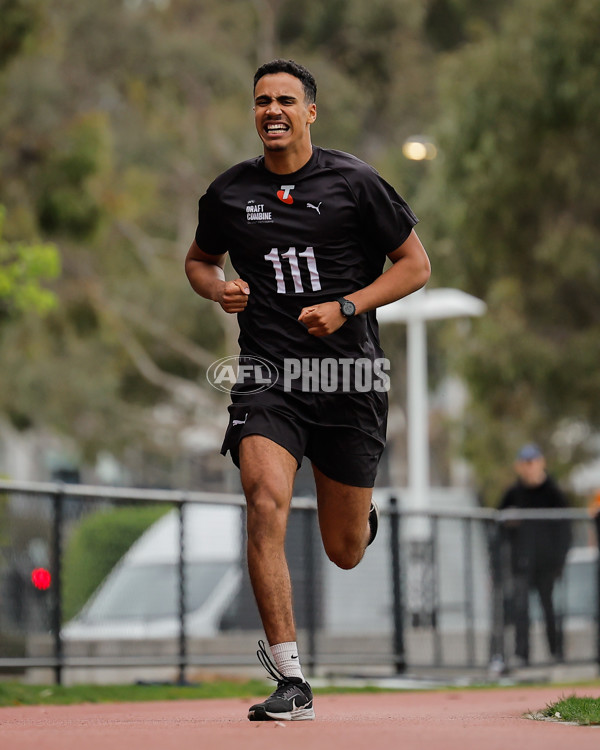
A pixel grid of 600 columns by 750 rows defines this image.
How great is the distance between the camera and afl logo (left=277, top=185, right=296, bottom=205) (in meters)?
6.27

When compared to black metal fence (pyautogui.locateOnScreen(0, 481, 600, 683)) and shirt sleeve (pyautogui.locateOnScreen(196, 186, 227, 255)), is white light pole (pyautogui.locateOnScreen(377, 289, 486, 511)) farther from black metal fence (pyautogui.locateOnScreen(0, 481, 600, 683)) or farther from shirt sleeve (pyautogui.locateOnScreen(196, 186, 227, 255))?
shirt sleeve (pyautogui.locateOnScreen(196, 186, 227, 255))

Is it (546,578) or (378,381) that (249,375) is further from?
(546,578)

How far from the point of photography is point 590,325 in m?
27.5

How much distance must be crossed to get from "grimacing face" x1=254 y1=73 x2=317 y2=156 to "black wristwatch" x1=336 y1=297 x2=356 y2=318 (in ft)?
2.14

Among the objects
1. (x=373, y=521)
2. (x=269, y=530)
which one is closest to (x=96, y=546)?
(x=373, y=521)

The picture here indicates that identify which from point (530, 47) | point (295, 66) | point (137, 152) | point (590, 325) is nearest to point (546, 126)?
point (530, 47)

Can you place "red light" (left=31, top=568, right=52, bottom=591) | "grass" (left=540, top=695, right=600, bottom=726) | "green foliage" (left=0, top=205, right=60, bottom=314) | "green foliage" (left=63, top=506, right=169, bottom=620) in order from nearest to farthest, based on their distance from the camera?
"grass" (left=540, top=695, right=600, bottom=726) → "red light" (left=31, top=568, right=52, bottom=591) → "green foliage" (left=63, top=506, right=169, bottom=620) → "green foliage" (left=0, top=205, right=60, bottom=314)

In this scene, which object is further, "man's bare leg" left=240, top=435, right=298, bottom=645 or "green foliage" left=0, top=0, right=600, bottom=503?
"green foliage" left=0, top=0, right=600, bottom=503

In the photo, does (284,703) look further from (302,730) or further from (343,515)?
(343,515)

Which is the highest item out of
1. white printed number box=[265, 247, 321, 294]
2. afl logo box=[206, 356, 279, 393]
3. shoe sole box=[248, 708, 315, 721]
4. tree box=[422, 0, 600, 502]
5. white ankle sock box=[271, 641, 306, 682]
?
tree box=[422, 0, 600, 502]

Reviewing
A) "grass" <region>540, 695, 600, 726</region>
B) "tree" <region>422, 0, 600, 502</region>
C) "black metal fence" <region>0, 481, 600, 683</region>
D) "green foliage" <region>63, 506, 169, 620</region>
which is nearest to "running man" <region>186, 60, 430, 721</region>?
"grass" <region>540, 695, 600, 726</region>

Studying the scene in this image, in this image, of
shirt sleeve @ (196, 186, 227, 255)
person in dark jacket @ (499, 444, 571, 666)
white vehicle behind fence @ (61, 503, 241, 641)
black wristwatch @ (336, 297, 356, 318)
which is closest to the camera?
black wristwatch @ (336, 297, 356, 318)

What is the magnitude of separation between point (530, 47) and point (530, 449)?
13062 mm

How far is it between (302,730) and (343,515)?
1.34 metres
